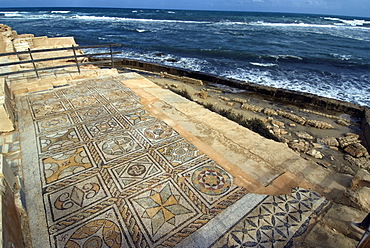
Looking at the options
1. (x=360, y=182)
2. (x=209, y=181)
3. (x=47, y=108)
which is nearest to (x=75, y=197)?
(x=209, y=181)

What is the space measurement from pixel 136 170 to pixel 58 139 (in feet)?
4.83

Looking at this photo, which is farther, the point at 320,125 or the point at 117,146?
the point at 320,125

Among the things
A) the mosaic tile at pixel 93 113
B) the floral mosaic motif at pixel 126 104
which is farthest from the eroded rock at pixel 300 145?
the mosaic tile at pixel 93 113

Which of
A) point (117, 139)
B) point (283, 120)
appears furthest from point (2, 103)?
point (283, 120)

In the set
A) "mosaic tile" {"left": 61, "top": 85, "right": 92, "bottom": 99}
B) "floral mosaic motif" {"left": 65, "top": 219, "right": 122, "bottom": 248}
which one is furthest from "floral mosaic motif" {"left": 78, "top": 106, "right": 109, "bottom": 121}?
"floral mosaic motif" {"left": 65, "top": 219, "right": 122, "bottom": 248}

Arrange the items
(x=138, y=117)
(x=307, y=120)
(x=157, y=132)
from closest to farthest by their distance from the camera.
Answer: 1. (x=157, y=132)
2. (x=138, y=117)
3. (x=307, y=120)

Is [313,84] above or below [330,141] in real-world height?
below

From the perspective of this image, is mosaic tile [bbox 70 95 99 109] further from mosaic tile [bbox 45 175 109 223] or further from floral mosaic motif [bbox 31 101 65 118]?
mosaic tile [bbox 45 175 109 223]

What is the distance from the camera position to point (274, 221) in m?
2.04

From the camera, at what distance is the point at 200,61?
17359 millimetres

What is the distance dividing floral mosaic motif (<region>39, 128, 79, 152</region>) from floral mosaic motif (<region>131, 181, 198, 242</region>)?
61.9 inches

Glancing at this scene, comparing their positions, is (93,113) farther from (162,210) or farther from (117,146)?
(162,210)

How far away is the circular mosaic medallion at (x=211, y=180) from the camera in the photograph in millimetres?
2391

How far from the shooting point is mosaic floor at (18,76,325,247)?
6.23 ft
